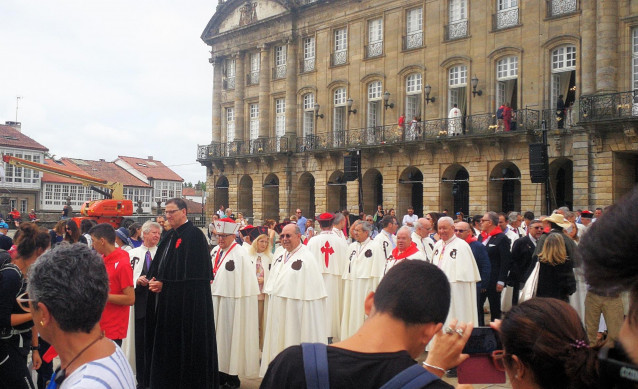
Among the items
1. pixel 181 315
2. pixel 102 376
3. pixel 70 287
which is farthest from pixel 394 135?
pixel 102 376

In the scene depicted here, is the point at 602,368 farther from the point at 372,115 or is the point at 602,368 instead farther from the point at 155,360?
the point at 372,115

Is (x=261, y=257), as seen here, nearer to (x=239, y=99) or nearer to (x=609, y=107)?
(x=609, y=107)

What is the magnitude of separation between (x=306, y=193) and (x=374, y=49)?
10.5 m

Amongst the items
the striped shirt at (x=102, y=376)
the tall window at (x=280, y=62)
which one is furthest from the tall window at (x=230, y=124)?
the striped shirt at (x=102, y=376)

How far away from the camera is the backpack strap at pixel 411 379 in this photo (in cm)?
→ 195

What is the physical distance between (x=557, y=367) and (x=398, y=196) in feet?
98.1

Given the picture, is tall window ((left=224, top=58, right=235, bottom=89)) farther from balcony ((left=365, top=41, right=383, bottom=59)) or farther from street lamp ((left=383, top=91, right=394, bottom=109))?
street lamp ((left=383, top=91, right=394, bottom=109))

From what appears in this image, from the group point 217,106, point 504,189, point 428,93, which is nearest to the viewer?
point 504,189

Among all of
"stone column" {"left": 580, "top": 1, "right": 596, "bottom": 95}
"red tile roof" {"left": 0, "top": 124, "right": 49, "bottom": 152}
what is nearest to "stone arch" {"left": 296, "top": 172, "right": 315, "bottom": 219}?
"stone column" {"left": 580, "top": 1, "right": 596, "bottom": 95}

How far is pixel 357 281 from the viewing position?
33.0 feet

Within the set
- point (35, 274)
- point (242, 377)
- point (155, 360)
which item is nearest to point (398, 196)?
point (242, 377)

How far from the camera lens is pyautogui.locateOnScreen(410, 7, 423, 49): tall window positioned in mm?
31484

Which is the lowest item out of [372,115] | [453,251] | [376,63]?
[453,251]

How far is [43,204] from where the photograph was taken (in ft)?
209
